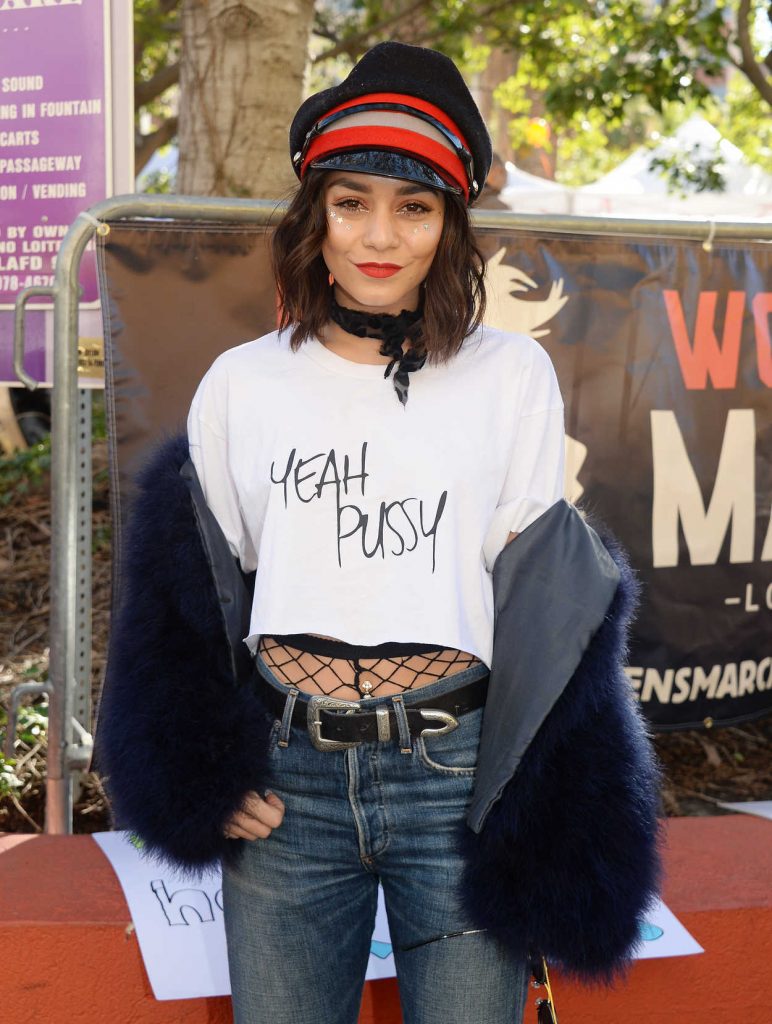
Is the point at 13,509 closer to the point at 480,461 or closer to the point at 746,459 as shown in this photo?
the point at 746,459

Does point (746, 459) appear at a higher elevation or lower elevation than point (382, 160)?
lower

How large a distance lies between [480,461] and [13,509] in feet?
16.5

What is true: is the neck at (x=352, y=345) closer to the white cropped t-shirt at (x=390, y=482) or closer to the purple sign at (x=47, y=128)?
the white cropped t-shirt at (x=390, y=482)

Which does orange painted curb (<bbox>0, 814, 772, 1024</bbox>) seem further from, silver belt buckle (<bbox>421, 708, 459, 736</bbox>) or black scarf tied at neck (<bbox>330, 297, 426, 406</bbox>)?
black scarf tied at neck (<bbox>330, 297, 426, 406</bbox>)

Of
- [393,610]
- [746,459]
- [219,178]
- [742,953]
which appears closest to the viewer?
[393,610]

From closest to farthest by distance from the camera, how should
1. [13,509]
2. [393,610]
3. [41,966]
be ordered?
[393,610] → [41,966] → [13,509]

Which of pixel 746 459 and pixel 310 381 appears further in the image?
pixel 746 459

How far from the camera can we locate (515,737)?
6.41 feet

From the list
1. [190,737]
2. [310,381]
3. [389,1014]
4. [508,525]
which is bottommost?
[389,1014]

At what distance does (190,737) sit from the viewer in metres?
2.06

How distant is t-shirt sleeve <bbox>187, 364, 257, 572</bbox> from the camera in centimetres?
210

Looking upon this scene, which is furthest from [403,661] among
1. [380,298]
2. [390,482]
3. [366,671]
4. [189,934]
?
[189,934]

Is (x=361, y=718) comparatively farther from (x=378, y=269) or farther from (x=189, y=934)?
(x=189, y=934)

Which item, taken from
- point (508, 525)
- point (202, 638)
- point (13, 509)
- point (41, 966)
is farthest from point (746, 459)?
point (13, 509)
